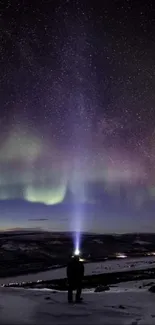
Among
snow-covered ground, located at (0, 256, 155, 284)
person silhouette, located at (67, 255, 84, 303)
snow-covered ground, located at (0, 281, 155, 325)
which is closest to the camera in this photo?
snow-covered ground, located at (0, 281, 155, 325)

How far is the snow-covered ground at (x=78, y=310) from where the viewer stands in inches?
478

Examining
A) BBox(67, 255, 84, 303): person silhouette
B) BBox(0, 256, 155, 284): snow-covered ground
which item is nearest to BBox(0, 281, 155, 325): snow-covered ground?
BBox(67, 255, 84, 303): person silhouette

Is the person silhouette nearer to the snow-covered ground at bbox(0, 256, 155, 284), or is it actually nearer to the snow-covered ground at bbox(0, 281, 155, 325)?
the snow-covered ground at bbox(0, 281, 155, 325)

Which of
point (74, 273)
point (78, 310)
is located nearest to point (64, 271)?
point (74, 273)

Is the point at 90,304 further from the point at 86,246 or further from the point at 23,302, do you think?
the point at 86,246

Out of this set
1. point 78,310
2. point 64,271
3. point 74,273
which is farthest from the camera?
point 64,271

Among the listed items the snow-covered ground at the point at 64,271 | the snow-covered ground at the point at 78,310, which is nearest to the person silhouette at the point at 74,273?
the snow-covered ground at the point at 78,310

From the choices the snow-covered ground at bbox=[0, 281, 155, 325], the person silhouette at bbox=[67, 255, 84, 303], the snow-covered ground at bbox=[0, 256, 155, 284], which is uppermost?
the person silhouette at bbox=[67, 255, 84, 303]

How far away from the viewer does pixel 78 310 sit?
13.9 m

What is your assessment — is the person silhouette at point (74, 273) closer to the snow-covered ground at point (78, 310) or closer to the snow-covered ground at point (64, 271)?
the snow-covered ground at point (78, 310)

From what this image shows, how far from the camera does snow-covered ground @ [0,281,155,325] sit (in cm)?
1213

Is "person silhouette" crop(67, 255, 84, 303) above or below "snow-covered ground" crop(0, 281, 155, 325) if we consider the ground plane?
above

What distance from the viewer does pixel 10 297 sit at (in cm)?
1878

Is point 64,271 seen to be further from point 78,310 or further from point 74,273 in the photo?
point 78,310
